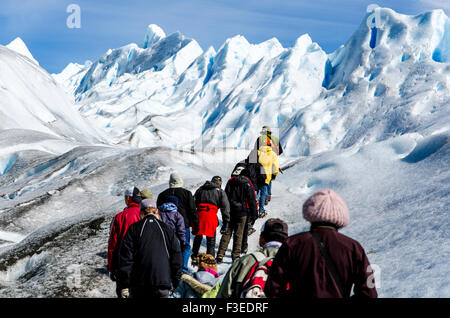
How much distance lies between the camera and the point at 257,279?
11.7ft

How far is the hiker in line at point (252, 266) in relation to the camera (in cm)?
355

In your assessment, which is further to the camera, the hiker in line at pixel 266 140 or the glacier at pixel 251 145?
the hiker in line at pixel 266 140

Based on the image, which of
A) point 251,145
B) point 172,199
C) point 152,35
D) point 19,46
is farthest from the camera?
point 152,35

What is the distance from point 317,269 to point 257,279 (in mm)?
723

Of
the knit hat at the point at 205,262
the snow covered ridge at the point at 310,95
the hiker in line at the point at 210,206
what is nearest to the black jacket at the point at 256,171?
the hiker in line at the point at 210,206

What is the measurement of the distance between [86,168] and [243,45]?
276 ft

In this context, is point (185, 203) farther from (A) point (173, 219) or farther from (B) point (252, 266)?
(B) point (252, 266)

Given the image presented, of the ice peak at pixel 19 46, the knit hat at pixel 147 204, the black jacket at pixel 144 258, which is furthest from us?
the ice peak at pixel 19 46

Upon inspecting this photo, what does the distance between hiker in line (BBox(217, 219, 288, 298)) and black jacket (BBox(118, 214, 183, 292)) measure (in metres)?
0.92

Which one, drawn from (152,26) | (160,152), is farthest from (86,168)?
(152,26)

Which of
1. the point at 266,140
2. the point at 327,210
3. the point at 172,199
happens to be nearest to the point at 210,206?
the point at 172,199

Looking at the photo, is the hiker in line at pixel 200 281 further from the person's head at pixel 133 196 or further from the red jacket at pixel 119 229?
the person's head at pixel 133 196

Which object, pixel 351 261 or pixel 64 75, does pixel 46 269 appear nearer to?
pixel 351 261

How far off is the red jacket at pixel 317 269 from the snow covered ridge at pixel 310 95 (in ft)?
46.7
